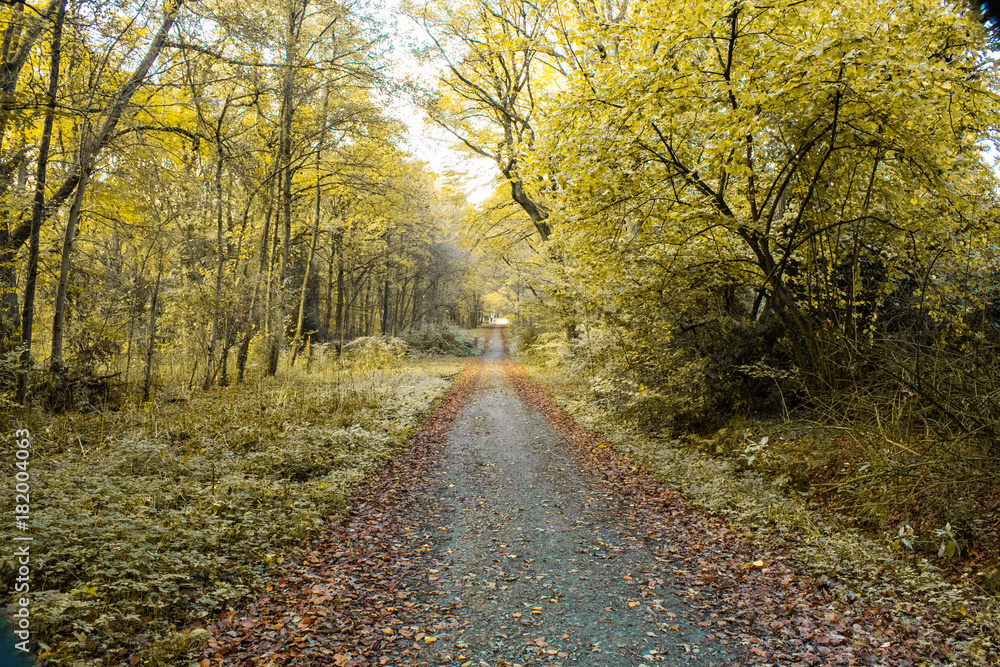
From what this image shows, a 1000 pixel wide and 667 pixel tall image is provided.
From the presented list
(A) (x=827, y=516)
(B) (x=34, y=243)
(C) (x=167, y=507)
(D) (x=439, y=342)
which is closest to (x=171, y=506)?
(C) (x=167, y=507)

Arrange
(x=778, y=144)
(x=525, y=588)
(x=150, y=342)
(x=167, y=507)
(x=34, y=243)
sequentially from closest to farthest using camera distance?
(x=525, y=588) → (x=167, y=507) → (x=778, y=144) → (x=34, y=243) → (x=150, y=342)

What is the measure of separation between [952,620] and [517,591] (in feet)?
10.6

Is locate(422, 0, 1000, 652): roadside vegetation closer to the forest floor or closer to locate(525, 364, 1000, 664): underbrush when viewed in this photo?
locate(525, 364, 1000, 664): underbrush

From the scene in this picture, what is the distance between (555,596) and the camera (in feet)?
14.2

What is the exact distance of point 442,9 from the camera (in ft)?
50.1

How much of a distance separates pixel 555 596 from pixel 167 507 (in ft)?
12.6

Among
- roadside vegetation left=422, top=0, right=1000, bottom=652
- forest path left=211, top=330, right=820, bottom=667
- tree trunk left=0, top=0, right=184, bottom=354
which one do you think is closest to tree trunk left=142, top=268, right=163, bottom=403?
tree trunk left=0, top=0, right=184, bottom=354

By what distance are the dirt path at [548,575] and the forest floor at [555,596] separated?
0.6 inches

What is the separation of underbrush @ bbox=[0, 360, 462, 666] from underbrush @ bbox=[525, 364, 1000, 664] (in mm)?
4578

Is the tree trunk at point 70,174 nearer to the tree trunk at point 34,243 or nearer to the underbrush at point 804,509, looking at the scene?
the tree trunk at point 34,243

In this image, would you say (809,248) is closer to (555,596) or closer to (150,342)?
(555,596)

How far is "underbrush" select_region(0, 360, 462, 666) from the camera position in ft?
10.7

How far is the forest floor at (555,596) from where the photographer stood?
3.51 m

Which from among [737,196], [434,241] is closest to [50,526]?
[737,196]
